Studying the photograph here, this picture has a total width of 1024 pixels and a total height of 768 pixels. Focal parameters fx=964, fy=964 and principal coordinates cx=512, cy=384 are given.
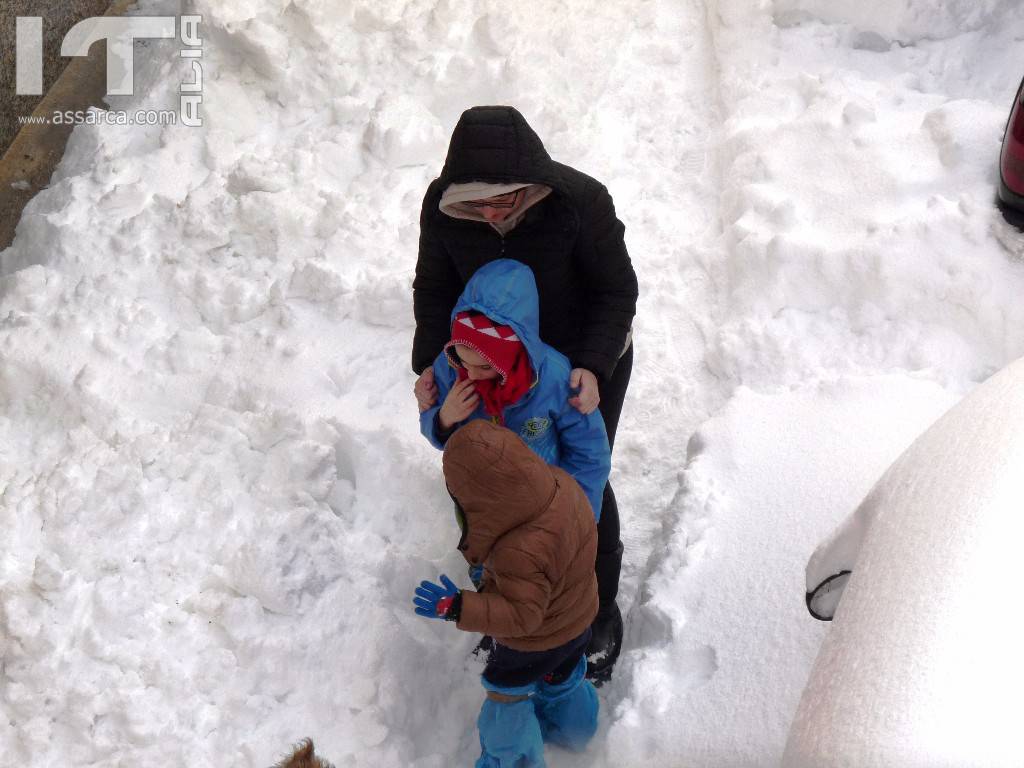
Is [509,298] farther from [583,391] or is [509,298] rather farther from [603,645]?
[603,645]

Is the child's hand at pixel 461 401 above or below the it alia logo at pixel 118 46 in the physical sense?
above

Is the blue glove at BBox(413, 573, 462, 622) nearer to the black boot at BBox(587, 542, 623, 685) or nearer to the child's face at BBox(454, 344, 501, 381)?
the child's face at BBox(454, 344, 501, 381)

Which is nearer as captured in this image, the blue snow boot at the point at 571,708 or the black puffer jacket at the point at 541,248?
the black puffer jacket at the point at 541,248

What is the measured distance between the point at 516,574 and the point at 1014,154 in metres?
2.65

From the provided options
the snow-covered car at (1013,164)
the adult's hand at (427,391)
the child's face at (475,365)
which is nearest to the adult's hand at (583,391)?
the child's face at (475,365)

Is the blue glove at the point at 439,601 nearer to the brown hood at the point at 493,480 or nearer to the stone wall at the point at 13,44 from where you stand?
the brown hood at the point at 493,480

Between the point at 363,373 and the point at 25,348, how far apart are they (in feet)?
4.28

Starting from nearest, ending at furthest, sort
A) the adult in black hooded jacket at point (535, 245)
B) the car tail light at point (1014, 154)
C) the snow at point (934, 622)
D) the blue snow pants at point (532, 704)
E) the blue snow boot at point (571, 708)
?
the snow at point (934, 622) < the adult in black hooded jacket at point (535, 245) < the blue snow pants at point (532, 704) < the blue snow boot at point (571, 708) < the car tail light at point (1014, 154)

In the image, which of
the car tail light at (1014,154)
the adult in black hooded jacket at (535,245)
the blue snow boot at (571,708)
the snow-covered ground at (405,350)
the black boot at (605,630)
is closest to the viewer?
the adult in black hooded jacket at (535,245)

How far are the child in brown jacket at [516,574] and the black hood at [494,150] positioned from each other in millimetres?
600

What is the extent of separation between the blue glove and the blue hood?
60 cm

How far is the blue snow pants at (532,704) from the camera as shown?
2666 mm

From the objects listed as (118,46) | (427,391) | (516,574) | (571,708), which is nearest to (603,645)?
(571,708)

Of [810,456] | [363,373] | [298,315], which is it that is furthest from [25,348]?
[810,456]
